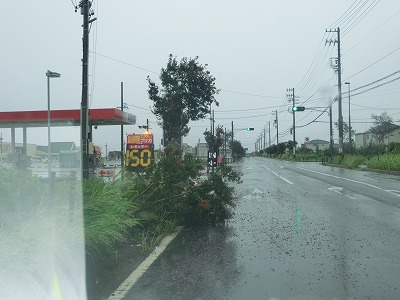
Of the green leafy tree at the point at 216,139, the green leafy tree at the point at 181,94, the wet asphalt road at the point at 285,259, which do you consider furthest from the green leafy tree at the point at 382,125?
the wet asphalt road at the point at 285,259

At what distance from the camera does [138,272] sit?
6.27m

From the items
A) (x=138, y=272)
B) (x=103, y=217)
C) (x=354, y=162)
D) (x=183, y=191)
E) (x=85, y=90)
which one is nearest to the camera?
(x=138, y=272)

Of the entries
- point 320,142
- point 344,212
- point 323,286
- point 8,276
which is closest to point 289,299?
point 323,286

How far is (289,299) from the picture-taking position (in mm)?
5062

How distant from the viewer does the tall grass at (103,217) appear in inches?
260

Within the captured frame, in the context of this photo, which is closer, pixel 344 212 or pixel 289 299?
pixel 289 299

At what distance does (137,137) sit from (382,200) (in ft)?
31.1

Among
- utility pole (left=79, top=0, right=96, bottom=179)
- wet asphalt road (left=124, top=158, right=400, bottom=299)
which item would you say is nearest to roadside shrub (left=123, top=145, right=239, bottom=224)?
wet asphalt road (left=124, top=158, right=400, bottom=299)

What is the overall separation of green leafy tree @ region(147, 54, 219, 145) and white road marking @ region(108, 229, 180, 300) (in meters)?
19.6

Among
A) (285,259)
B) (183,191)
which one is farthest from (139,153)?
(285,259)

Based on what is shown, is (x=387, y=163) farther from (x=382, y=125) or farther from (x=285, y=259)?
(x=382, y=125)

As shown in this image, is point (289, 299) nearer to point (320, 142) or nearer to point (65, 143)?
point (65, 143)

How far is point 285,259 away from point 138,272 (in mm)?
2327

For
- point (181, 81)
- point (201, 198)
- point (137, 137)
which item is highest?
point (181, 81)
